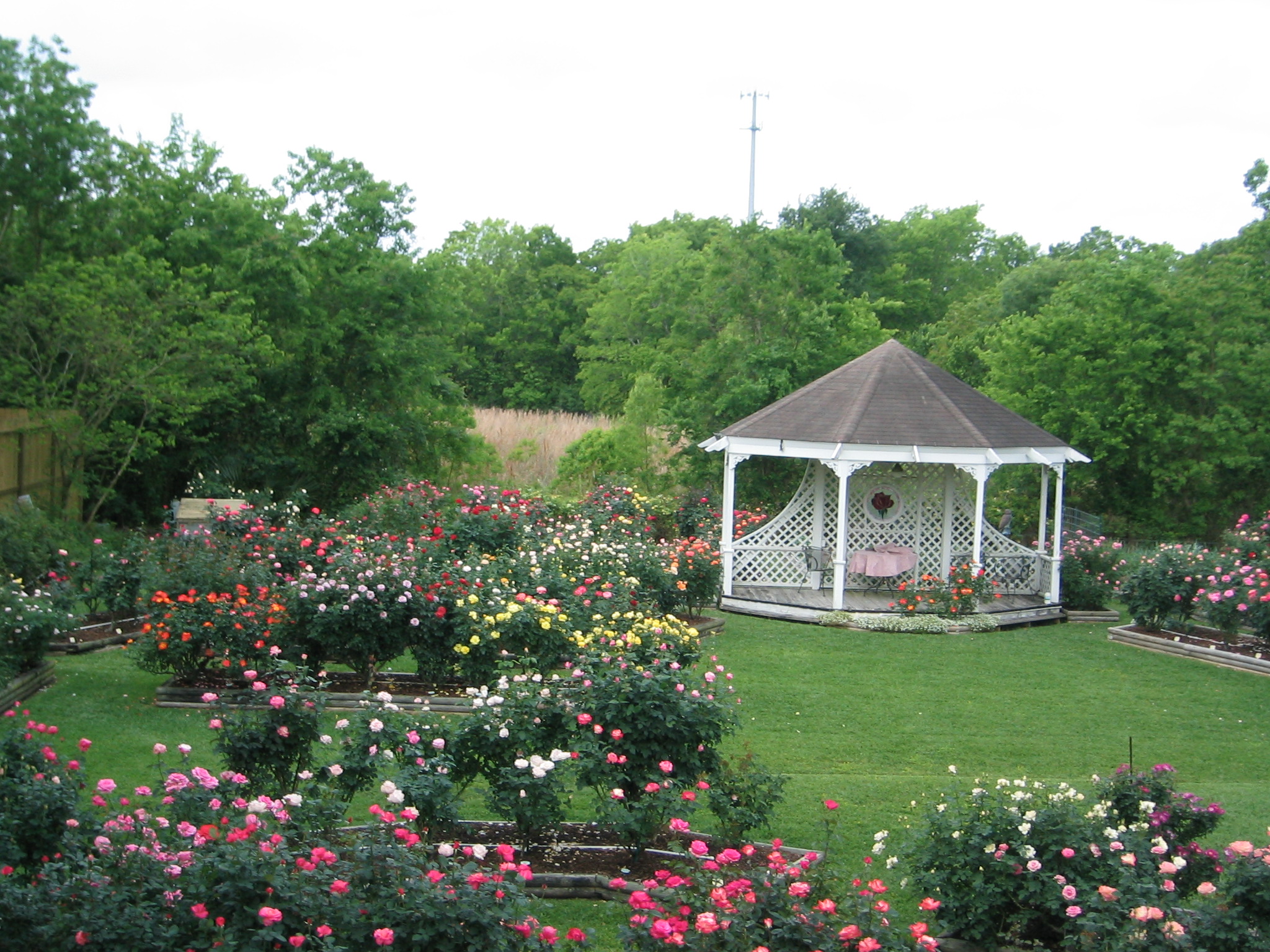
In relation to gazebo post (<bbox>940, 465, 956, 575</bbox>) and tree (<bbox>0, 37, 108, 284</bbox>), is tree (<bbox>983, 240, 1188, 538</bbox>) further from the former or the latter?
tree (<bbox>0, 37, 108, 284</bbox>)

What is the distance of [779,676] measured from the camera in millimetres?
11719

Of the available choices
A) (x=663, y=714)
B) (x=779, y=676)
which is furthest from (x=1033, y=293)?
(x=663, y=714)

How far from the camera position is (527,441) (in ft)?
84.7

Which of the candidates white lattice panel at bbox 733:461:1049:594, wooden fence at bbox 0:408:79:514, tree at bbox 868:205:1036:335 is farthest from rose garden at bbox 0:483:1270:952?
tree at bbox 868:205:1036:335

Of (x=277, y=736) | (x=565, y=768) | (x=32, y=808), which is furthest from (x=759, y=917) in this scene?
(x=277, y=736)

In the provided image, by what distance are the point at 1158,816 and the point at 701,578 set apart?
8583 millimetres

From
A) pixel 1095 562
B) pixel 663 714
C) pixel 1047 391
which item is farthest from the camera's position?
pixel 1047 391

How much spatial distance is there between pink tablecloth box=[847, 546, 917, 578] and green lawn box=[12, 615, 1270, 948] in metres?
2.14

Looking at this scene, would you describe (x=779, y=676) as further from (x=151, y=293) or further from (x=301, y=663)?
(x=151, y=293)

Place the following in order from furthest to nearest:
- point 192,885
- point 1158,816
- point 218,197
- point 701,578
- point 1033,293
Result: point 1033,293, point 218,197, point 701,578, point 1158,816, point 192,885

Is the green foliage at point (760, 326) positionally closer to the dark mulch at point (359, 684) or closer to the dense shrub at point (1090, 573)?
the dense shrub at point (1090, 573)

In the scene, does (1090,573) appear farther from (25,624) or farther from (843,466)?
(25,624)

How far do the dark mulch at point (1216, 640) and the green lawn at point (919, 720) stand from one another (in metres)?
0.55

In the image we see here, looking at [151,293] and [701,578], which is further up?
[151,293]
